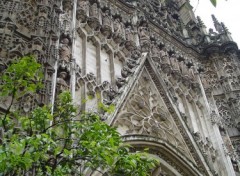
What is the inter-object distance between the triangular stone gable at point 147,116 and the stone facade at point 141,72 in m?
0.03

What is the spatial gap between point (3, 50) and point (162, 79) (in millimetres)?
5268

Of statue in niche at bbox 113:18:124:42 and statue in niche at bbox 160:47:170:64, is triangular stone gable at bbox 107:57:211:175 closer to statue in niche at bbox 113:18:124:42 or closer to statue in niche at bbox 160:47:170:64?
statue in niche at bbox 113:18:124:42

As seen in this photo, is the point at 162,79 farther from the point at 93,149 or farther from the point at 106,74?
the point at 93,149

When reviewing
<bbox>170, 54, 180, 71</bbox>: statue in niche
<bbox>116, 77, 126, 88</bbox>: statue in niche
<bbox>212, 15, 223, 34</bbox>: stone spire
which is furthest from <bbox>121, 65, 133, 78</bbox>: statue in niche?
<bbox>212, 15, 223, 34</bbox>: stone spire

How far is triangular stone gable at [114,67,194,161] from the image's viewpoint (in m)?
9.61

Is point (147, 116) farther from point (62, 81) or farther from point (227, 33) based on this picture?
A: point (227, 33)

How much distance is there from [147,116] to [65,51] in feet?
9.19

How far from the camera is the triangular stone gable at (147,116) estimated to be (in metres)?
9.61

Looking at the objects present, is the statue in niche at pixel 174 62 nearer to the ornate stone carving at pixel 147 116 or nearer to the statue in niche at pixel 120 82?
the ornate stone carving at pixel 147 116

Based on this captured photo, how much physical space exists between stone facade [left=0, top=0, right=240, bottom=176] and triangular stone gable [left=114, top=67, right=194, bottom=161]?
27 mm

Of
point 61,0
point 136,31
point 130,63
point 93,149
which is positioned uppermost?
point 136,31

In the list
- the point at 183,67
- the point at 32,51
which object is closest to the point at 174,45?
the point at 183,67

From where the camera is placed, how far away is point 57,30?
336 inches

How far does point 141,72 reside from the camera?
11.1 m
